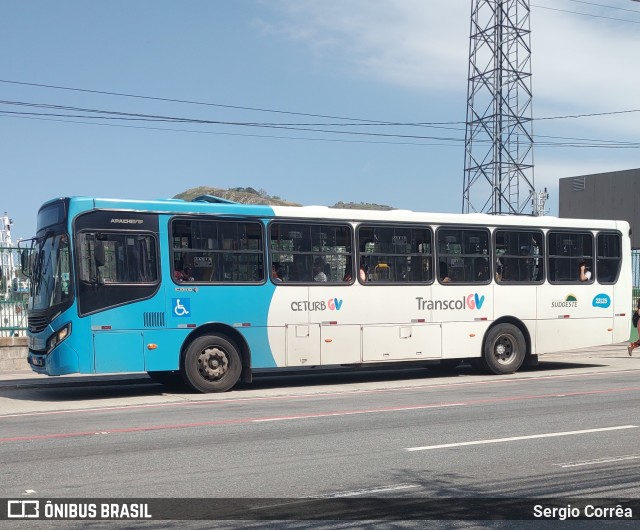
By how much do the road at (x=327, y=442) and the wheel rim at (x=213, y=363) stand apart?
466mm

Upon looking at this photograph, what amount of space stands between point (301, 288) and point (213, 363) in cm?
214

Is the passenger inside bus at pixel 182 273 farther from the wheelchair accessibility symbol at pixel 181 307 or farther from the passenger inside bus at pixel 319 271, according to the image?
the passenger inside bus at pixel 319 271

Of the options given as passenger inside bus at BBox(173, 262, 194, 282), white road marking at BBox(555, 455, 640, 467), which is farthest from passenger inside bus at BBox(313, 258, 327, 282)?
white road marking at BBox(555, 455, 640, 467)

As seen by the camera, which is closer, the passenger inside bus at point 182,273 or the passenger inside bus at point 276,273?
the passenger inside bus at point 182,273

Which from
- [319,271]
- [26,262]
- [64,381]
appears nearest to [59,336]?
[26,262]

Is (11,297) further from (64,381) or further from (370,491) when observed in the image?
(370,491)

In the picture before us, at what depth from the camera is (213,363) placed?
51.1 ft

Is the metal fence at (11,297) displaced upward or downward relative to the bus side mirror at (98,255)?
downward

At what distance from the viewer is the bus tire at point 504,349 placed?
60.8 ft

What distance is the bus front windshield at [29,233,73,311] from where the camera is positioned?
14.6 metres

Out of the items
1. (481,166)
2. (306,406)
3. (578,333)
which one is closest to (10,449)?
(306,406)

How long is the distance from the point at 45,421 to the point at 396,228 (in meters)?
7.89

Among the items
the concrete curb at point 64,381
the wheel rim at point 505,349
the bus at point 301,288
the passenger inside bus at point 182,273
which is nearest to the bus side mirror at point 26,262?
the bus at point 301,288

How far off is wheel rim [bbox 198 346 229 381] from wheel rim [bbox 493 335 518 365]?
6.03 meters
